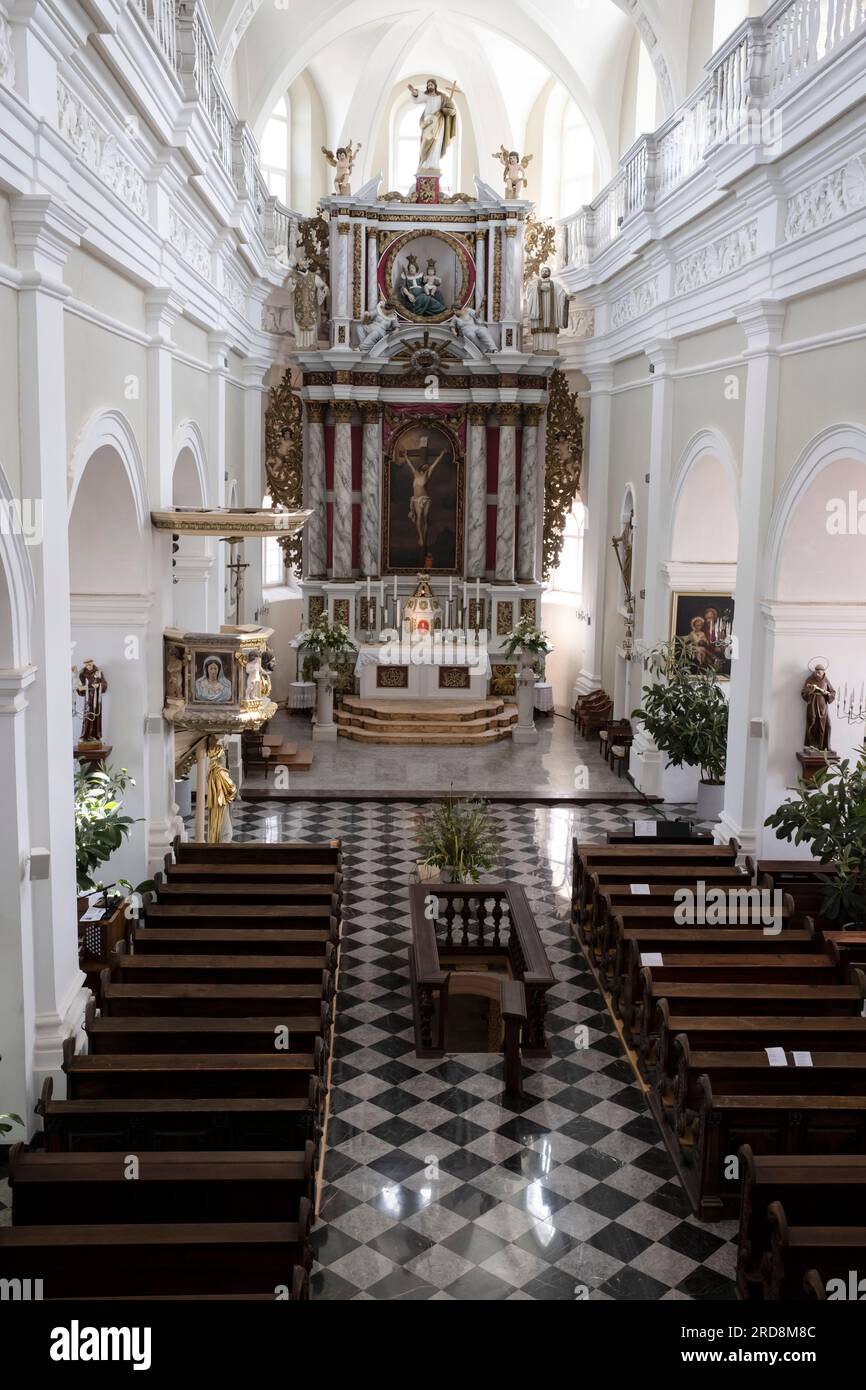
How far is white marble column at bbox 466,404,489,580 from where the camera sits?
785 inches

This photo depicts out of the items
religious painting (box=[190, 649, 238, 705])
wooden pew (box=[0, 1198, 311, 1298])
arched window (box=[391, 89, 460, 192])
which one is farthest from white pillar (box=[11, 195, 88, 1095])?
arched window (box=[391, 89, 460, 192])

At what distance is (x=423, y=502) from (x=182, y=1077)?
46.9 feet

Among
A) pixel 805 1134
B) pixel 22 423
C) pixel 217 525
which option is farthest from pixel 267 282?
pixel 805 1134

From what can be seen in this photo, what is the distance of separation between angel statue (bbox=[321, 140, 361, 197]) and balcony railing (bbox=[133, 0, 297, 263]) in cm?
141

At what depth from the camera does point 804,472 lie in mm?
10445

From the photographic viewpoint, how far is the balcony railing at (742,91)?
9.32 metres

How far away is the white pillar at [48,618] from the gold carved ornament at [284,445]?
12.9 metres

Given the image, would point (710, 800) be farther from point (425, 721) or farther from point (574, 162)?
point (574, 162)

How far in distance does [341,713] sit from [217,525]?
28.5ft

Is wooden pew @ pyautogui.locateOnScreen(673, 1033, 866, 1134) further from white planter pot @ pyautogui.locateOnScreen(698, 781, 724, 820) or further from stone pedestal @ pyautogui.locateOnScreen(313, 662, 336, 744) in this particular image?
stone pedestal @ pyautogui.locateOnScreen(313, 662, 336, 744)

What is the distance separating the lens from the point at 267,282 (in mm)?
18297

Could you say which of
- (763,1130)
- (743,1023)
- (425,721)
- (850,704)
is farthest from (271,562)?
(763,1130)

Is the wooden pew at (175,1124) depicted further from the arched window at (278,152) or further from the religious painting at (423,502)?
the arched window at (278,152)

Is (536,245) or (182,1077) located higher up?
(536,245)
